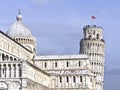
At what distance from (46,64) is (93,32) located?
22.3 m

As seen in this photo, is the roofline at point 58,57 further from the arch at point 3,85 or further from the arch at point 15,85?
the arch at point 15,85

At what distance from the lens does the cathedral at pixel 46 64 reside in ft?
232

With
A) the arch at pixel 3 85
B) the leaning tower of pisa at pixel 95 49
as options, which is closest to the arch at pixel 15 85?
the arch at pixel 3 85

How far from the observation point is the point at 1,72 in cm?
7106

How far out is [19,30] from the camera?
102m

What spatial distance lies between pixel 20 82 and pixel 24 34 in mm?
31738

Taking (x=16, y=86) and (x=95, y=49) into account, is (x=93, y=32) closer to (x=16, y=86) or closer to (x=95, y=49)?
(x=95, y=49)

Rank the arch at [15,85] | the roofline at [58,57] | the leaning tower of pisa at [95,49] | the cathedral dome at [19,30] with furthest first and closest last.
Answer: the leaning tower of pisa at [95,49], the cathedral dome at [19,30], the roofline at [58,57], the arch at [15,85]

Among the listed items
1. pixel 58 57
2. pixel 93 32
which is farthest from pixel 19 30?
pixel 93 32

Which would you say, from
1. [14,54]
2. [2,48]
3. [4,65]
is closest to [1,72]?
[4,65]

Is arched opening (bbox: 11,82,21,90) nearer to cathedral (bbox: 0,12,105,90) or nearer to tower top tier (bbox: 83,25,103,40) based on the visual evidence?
cathedral (bbox: 0,12,105,90)

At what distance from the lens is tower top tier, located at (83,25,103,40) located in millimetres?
116750

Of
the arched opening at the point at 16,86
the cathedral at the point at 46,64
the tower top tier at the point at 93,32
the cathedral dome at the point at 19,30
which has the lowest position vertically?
the arched opening at the point at 16,86

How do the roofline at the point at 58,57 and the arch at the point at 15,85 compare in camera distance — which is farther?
the roofline at the point at 58,57
